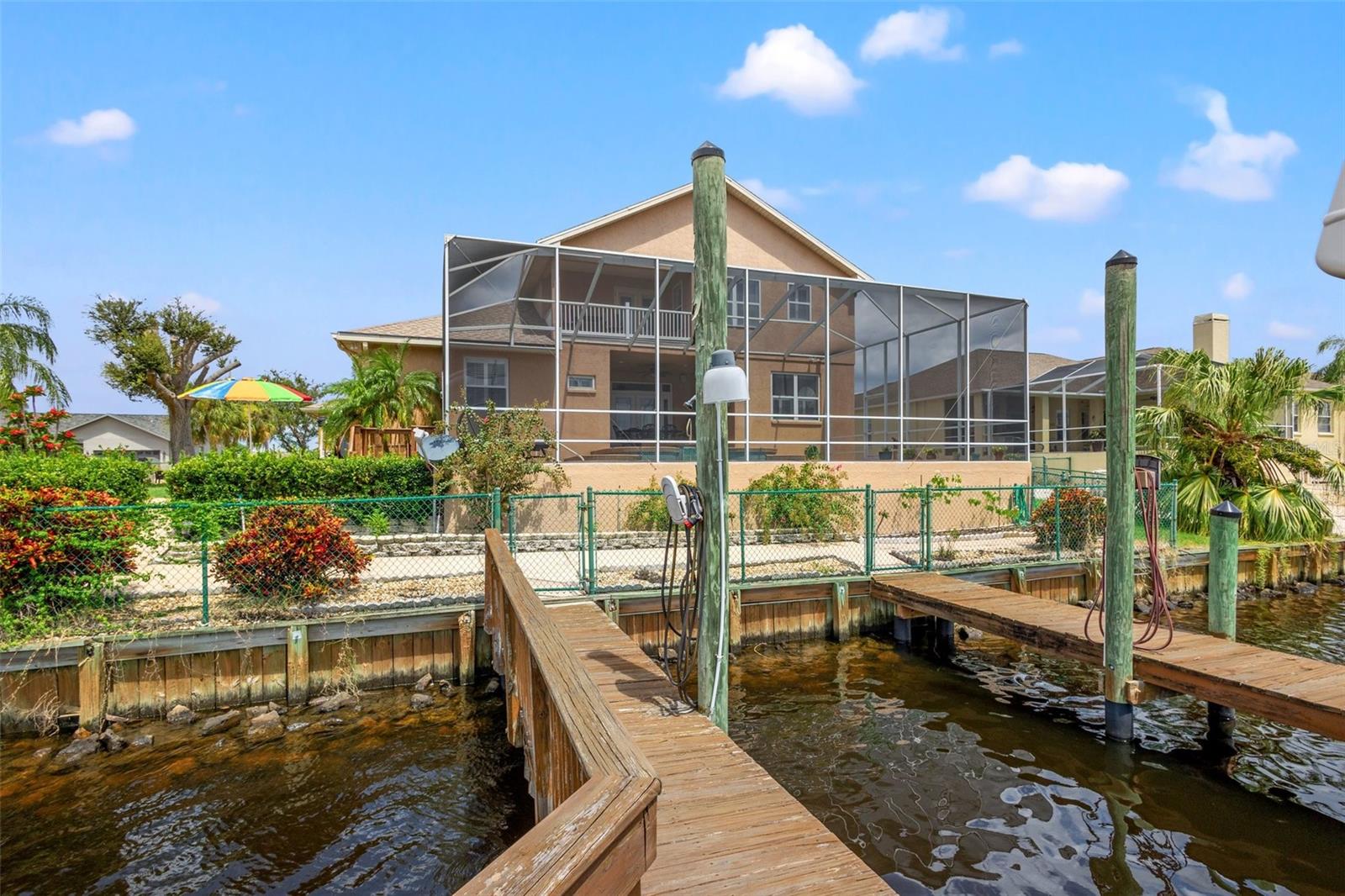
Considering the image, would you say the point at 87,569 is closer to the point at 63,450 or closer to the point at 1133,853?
the point at 63,450

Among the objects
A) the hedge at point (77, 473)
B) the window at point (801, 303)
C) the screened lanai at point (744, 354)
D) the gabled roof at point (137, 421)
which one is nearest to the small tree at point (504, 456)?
the screened lanai at point (744, 354)

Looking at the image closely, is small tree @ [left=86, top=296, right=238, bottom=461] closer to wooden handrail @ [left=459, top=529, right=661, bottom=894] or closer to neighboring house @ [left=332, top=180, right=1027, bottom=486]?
neighboring house @ [left=332, top=180, right=1027, bottom=486]

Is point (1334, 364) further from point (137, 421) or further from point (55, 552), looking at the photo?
point (137, 421)

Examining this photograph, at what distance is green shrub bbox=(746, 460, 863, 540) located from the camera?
12.8 metres

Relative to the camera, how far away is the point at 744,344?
15820 mm

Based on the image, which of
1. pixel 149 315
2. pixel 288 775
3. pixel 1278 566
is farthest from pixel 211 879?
pixel 149 315

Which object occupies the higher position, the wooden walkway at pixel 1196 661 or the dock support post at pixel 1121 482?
the dock support post at pixel 1121 482

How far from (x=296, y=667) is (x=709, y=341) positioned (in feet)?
18.5

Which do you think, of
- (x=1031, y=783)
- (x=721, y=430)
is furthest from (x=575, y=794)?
(x=1031, y=783)

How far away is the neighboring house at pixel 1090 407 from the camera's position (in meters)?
22.9

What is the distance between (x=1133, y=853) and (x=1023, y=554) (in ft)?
24.5

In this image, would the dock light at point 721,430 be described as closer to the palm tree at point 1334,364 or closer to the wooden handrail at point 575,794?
the wooden handrail at point 575,794

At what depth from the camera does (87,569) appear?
712cm

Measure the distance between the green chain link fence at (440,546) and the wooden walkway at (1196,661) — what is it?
1.75m
